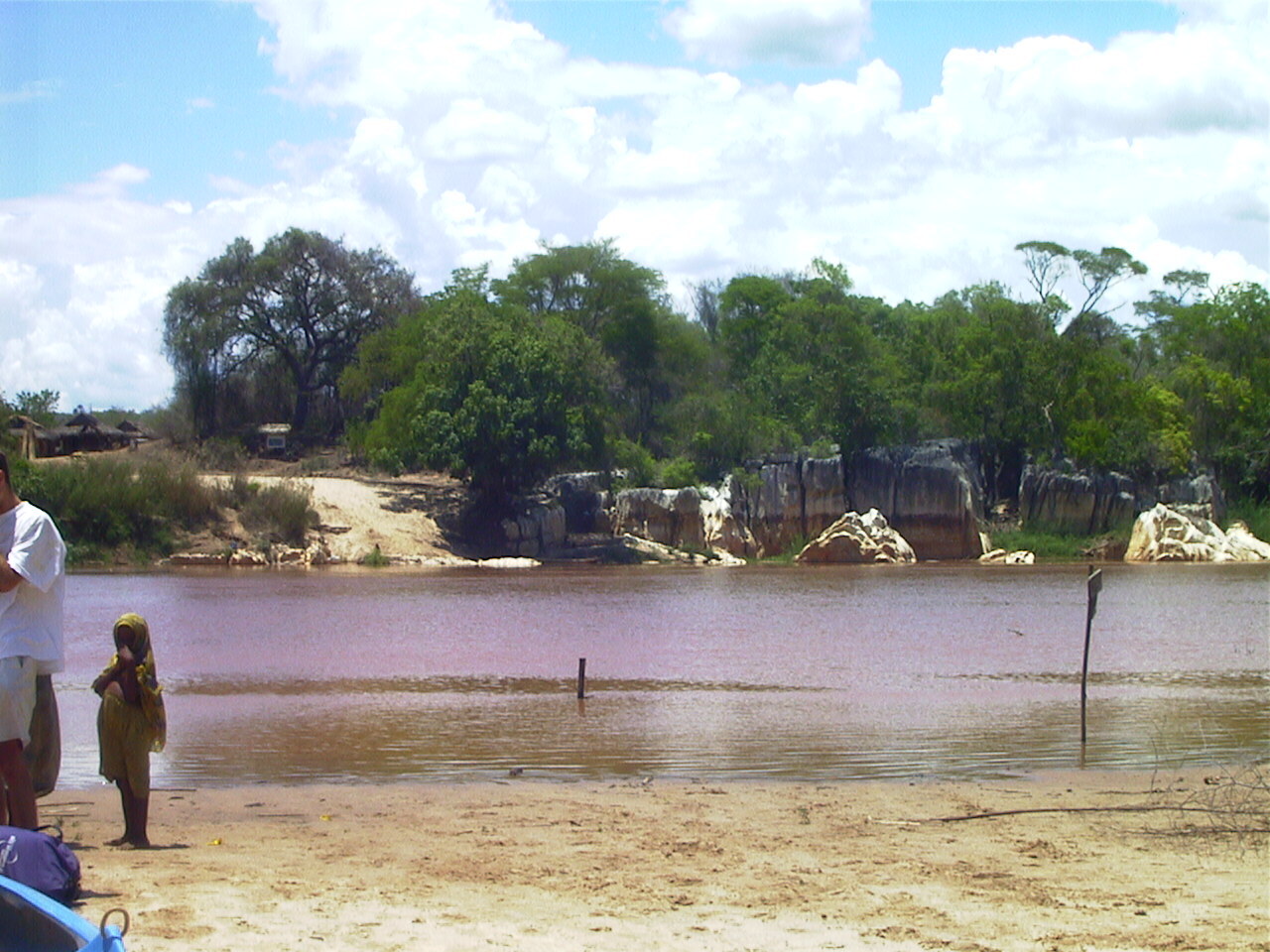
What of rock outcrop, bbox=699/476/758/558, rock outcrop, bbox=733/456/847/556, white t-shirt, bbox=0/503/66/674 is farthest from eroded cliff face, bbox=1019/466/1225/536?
white t-shirt, bbox=0/503/66/674

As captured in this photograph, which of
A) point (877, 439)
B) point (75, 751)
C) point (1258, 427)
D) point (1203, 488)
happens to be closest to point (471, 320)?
point (877, 439)

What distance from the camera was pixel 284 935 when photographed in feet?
18.7

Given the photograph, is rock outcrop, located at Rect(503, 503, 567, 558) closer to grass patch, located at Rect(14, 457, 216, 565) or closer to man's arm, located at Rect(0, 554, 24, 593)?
grass patch, located at Rect(14, 457, 216, 565)

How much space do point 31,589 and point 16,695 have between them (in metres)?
0.49

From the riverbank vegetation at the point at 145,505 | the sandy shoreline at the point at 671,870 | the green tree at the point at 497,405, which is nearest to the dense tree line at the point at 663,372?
the green tree at the point at 497,405

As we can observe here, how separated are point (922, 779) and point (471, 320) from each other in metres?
38.9

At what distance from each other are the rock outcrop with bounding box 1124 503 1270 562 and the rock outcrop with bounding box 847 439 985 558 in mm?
5602

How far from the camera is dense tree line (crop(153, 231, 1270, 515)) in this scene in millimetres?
47156

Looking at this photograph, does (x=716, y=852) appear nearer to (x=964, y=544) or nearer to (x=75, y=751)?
(x=75, y=751)

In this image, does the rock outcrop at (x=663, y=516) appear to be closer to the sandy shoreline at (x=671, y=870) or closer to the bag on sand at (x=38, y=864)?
the sandy shoreline at (x=671, y=870)

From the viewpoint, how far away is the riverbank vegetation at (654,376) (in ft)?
154

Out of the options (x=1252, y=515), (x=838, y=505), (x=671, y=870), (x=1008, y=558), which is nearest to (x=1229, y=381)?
(x=1252, y=515)

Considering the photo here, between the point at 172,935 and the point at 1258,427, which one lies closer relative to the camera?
the point at 172,935

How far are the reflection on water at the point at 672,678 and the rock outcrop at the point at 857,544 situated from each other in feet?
43.8
